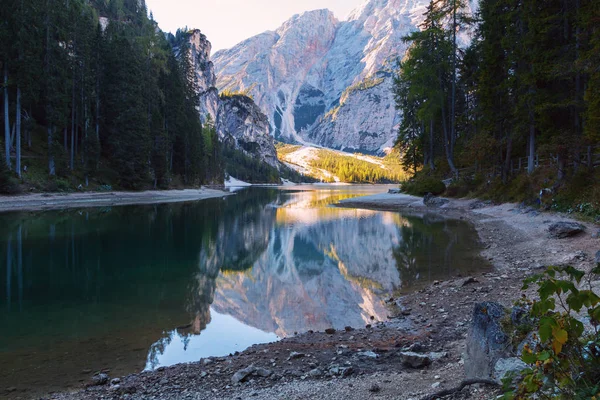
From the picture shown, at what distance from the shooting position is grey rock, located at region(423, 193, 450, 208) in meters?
36.4

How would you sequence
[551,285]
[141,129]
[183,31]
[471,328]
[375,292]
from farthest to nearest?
[183,31] → [141,129] → [375,292] → [471,328] → [551,285]

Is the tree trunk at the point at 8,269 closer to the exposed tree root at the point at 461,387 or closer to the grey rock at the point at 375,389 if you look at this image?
the grey rock at the point at 375,389

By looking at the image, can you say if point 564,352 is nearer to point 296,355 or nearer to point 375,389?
point 375,389

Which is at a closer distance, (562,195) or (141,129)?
(562,195)

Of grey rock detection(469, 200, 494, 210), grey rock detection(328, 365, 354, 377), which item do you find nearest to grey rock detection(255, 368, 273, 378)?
grey rock detection(328, 365, 354, 377)

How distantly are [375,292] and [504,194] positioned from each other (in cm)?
2252

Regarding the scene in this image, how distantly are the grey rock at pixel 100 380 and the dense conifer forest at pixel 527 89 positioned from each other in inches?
743

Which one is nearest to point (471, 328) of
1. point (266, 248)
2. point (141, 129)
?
point (266, 248)

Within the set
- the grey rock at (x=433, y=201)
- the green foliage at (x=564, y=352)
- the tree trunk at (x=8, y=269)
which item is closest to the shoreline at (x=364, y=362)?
the green foliage at (x=564, y=352)

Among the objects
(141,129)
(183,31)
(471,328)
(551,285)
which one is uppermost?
(183,31)

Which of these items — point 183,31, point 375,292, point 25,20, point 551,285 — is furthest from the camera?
point 183,31

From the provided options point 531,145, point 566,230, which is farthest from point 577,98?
point 566,230

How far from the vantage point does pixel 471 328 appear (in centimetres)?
413

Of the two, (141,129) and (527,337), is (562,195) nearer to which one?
(527,337)
